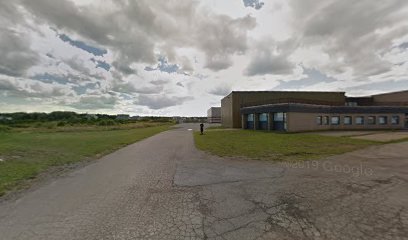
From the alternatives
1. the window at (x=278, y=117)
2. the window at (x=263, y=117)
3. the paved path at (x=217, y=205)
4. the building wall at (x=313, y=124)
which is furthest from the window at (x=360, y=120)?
the paved path at (x=217, y=205)

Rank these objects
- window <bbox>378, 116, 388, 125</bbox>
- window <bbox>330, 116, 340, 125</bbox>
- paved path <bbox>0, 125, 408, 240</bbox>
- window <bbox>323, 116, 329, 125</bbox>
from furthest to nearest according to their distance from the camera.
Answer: window <bbox>378, 116, 388, 125</bbox>, window <bbox>330, 116, 340, 125</bbox>, window <bbox>323, 116, 329, 125</bbox>, paved path <bbox>0, 125, 408, 240</bbox>

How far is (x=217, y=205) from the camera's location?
15.7ft

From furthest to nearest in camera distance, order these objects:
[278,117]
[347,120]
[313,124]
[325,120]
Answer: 1. [347,120]
2. [325,120]
3. [278,117]
4. [313,124]

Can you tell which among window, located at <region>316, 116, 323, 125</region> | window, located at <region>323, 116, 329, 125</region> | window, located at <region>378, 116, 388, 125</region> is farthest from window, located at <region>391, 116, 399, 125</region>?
window, located at <region>316, 116, 323, 125</region>

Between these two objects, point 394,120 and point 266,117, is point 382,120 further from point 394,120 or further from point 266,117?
point 266,117

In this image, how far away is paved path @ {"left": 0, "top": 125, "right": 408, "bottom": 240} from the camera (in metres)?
3.68

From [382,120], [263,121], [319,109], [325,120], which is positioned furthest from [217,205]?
[382,120]

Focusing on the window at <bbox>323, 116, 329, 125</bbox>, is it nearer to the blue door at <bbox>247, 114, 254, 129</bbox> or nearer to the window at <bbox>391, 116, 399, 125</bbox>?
the blue door at <bbox>247, 114, 254, 129</bbox>

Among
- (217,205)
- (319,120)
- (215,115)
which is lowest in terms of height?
(217,205)

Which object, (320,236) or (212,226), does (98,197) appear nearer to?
(212,226)

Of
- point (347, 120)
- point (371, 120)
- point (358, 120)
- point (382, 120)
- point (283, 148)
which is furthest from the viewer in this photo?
point (382, 120)

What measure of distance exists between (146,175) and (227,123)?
139 ft

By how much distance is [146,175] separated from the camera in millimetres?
7492

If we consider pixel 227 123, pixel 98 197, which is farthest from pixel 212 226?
pixel 227 123
